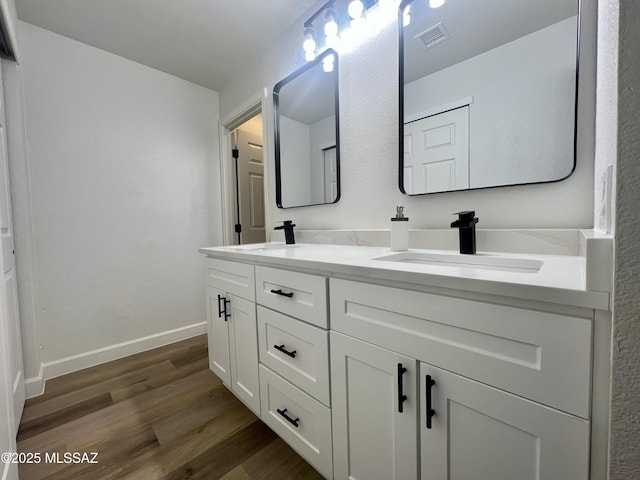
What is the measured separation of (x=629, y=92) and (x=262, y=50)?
7.15 feet

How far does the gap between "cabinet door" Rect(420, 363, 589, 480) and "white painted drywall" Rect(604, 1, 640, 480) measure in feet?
0.23

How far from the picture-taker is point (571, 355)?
450 millimetres

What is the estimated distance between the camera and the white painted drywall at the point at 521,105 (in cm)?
87

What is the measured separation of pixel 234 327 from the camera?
1303 millimetres

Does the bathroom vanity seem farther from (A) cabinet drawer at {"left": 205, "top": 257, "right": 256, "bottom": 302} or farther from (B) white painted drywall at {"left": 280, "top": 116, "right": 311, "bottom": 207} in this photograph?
(B) white painted drywall at {"left": 280, "top": 116, "right": 311, "bottom": 207}

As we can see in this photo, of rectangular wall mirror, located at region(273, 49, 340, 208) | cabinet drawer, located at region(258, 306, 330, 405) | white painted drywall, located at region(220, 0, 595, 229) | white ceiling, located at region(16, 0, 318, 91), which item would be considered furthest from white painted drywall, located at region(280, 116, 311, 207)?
cabinet drawer, located at region(258, 306, 330, 405)

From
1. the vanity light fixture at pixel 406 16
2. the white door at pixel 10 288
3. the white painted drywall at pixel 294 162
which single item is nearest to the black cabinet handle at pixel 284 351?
the white painted drywall at pixel 294 162

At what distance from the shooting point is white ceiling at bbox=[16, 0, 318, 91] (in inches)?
61.4

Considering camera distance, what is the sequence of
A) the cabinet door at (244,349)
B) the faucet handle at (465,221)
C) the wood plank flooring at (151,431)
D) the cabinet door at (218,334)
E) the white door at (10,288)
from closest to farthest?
the faucet handle at (465,221) < the wood plank flooring at (151,431) < the cabinet door at (244,349) < the white door at (10,288) < the cabinet door at (218,334)

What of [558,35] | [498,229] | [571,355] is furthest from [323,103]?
[571,355]

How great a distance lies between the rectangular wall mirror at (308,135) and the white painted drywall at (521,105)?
646mm

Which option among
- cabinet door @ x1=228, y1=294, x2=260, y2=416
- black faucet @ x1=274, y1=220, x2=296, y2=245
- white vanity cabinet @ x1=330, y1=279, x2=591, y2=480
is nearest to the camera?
white vanity cabinet @ x1=330, y1=279, x2=591, y2=480

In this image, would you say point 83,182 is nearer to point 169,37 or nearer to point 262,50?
point 169,37

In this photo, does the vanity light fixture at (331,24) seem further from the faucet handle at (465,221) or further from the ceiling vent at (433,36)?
the faucet handle at (465,221)
